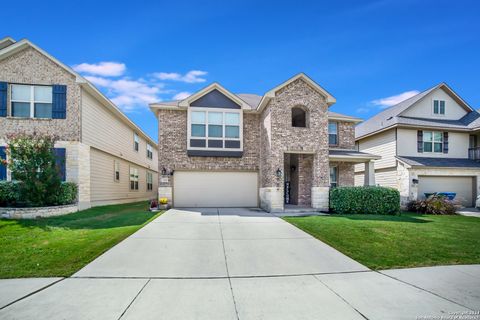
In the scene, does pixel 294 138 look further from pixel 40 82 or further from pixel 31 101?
pixel 31 101

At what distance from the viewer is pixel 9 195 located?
10891mm

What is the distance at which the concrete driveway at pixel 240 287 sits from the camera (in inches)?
145

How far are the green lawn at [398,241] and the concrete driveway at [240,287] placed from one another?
18.7 inches

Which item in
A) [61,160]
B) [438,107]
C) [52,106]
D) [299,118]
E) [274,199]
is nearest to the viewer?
[61,160]

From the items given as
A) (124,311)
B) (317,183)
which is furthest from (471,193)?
(124,311)

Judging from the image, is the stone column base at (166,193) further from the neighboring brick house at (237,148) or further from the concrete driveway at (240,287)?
the concrete driveway at (240,287)

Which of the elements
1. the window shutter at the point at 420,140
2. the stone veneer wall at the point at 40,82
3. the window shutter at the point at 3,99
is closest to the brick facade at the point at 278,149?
the stone veneer wall at the point at 40,82

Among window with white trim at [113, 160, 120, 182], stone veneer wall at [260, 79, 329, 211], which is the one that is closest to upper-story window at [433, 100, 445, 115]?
stone veneer wall at [260, 79, 329, 211]

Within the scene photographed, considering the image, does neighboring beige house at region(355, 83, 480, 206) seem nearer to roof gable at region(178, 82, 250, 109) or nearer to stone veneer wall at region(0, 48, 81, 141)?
roof gable at region(178, 82, 250, 109)

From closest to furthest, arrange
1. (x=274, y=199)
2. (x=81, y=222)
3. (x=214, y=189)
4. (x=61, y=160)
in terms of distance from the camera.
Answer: (x=81, y=222) → (x=61, y=160) → (x=274, y=199) → (x=214, y=189)

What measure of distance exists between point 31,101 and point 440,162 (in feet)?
82.1

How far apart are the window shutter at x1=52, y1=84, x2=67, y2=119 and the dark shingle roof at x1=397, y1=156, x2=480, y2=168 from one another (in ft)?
66.9

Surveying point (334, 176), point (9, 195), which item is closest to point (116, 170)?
point (9, 195)

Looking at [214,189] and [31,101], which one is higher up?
[31,101]
